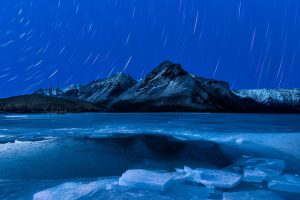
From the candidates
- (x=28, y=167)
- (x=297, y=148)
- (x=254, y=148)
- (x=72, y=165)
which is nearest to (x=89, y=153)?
(x=72, y=165)

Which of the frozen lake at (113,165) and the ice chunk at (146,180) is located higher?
the ice chunk at (146,180)

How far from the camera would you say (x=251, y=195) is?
922 cm

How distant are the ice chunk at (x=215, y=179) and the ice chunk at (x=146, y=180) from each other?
1187mm

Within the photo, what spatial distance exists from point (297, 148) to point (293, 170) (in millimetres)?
6981

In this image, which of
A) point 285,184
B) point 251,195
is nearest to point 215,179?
point 251,195

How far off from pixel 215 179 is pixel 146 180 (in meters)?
2.68

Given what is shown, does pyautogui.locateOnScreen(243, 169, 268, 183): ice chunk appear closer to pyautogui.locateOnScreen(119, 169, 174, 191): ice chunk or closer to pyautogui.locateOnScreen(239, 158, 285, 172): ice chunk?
pyautogui.locateOnScreen(239, 158, 285, 172): ice chunk

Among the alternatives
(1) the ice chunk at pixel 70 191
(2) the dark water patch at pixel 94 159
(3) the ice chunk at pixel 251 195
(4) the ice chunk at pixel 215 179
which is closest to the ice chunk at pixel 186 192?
(4) the ice chunk at pixel 215 179

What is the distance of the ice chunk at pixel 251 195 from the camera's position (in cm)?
880

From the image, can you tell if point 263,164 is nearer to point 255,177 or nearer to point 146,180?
point 255,177

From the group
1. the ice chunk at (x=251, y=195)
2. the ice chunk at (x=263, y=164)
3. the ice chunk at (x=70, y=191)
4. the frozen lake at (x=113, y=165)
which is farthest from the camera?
the ice chunk at (x=263, y=164)

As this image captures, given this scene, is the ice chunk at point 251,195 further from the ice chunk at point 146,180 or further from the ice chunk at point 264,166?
the ice chunk at point 264,166

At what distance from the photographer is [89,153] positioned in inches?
732

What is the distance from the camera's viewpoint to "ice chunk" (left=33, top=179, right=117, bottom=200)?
28.5 feet
